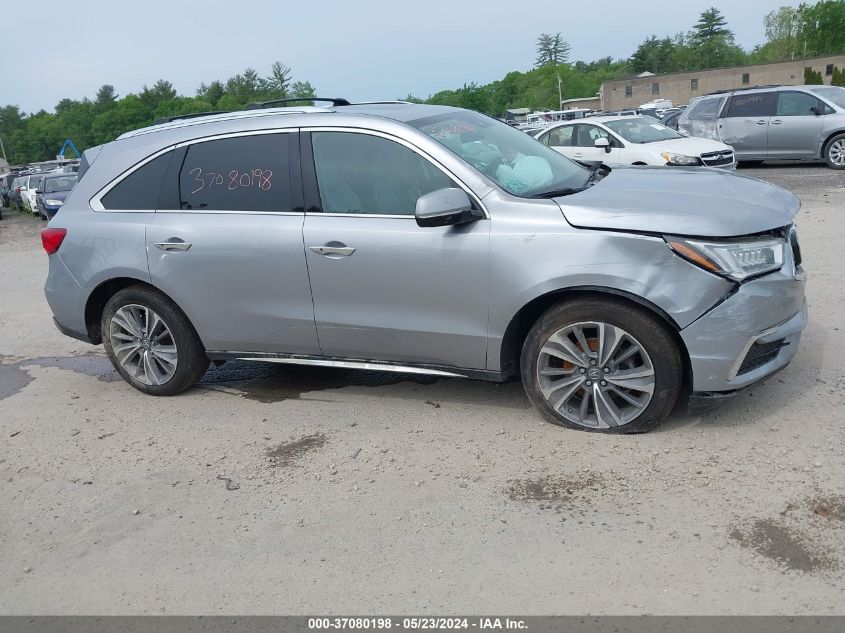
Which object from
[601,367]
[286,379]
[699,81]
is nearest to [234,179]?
[286,379]

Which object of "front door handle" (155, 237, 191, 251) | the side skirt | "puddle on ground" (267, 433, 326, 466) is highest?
"front door handle" (155, 237, 191, 251)

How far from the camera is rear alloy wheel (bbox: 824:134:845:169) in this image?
15.6 metres

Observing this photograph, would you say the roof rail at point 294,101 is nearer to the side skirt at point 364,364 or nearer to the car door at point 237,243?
the car door at point 237,243

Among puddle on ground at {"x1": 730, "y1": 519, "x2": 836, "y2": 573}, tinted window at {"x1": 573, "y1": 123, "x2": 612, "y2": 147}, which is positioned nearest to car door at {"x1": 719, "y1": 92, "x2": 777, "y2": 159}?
tinted window at {"x1": 573, "y1": 123, "x2": 612, "y2": 147}

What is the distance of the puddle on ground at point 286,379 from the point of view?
18.5 feet

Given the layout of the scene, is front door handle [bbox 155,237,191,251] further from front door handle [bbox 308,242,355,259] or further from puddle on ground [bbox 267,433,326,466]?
puddle on ground [bbox 267,433,326,466]

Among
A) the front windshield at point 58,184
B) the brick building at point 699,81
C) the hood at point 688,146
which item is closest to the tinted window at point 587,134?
the hood at point 688,146

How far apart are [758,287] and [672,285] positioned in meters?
0.44

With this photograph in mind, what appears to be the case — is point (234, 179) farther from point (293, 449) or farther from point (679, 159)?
point (679, 159)

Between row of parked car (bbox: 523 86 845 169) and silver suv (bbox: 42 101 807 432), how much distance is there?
9341 mm

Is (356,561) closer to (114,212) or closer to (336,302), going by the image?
(336,302)

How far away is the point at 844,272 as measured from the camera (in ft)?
24.3

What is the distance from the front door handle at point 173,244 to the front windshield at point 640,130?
1087 cm
